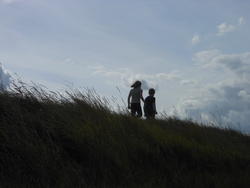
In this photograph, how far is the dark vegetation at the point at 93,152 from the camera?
4.57 meters

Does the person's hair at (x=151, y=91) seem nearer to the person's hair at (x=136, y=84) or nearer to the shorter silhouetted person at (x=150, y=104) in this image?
the shorter silhouetted person at (x=150, y=104)

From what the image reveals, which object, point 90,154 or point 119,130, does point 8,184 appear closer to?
point 90,154

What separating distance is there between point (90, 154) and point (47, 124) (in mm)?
758

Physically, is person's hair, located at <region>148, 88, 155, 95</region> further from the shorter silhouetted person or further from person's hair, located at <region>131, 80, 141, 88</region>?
person's hair, located at <region>131, 80, 141, 88</region>

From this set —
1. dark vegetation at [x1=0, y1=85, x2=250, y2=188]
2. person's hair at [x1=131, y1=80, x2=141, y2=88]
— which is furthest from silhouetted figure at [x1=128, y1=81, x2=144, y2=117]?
dark vegetation at [x1=0, y1=85, x2=250, y2=188]

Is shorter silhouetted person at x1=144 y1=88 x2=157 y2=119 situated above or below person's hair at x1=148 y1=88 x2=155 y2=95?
below

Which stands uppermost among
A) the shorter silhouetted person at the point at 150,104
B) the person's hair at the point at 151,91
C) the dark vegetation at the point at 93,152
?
the person's hair at the point at 151,91

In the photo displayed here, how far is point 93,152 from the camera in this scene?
205 inches

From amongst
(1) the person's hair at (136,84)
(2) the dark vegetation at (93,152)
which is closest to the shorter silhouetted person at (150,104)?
(1) the person's hair at (136,84)

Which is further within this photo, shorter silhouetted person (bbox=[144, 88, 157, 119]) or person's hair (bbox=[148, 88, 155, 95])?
person's hair (bbox=[148, 88, 155, 95])

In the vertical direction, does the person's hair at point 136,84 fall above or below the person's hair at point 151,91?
Answer: above

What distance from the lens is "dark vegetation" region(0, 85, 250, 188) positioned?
457 cm

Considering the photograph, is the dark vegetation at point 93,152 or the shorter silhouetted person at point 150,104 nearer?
the dark vegetation at point 93,152

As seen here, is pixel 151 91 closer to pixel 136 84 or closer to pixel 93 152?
pixel 136 84
